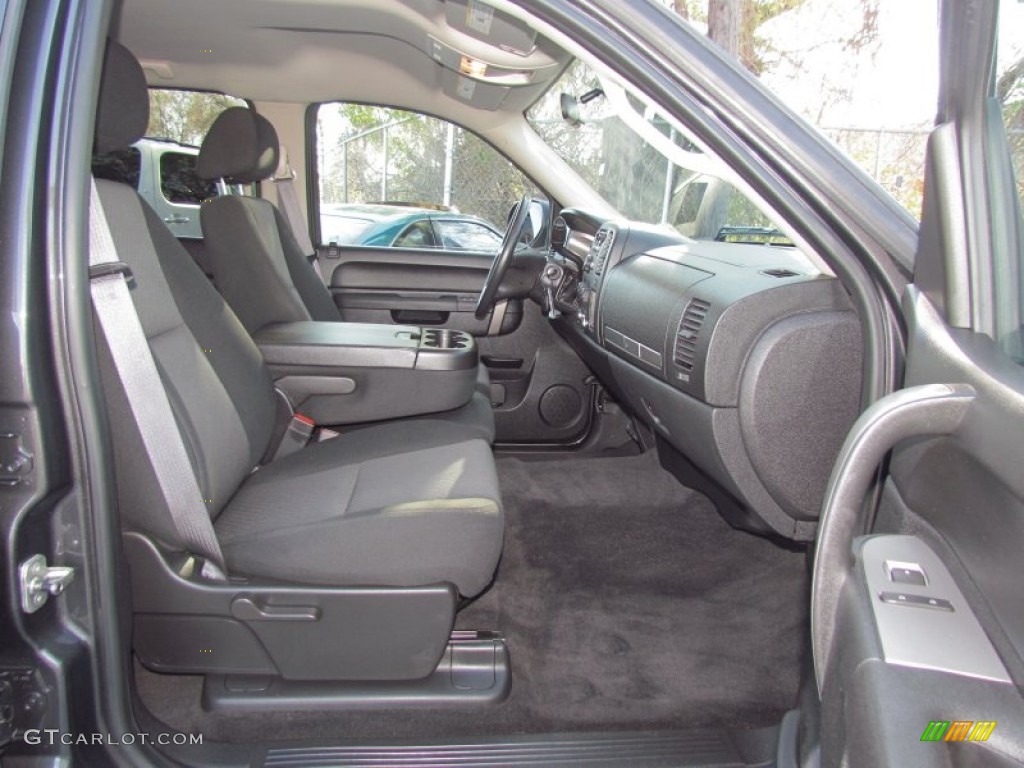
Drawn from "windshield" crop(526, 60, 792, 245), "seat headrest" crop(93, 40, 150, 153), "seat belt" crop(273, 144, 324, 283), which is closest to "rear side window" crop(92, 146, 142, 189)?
"seat headrest" crop(93, 40, 150, 153)

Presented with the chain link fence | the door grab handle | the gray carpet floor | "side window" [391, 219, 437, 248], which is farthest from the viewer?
"side window" [391, 219, 437, 248]

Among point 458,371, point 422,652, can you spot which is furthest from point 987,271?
point 458,371

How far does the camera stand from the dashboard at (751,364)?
53.8 inches

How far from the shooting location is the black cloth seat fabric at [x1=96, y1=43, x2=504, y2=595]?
127cm

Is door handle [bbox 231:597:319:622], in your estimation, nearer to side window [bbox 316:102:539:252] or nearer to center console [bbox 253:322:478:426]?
center console [bbox 253:322:478:426]

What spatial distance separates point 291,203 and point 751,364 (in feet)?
7.78

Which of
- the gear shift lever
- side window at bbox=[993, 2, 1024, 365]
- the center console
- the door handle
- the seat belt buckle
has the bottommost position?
the seat belt buckle

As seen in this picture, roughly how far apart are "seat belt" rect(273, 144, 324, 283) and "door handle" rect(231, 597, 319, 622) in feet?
6.60

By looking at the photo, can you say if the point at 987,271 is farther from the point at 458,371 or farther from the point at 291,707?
the point at 458,371

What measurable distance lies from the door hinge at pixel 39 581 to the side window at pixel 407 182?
91.6 inches

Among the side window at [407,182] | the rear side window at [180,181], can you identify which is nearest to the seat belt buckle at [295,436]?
the side window at [407,182]

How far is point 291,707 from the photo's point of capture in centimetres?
144

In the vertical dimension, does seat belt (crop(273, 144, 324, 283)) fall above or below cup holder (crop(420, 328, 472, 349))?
above

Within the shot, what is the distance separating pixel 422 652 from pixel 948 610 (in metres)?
0.88
